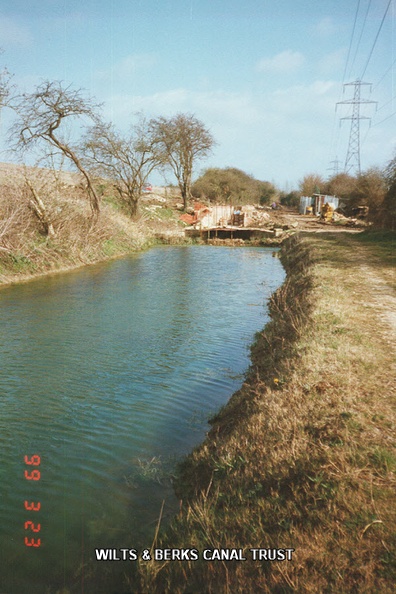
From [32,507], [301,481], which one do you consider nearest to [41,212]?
[32,507]

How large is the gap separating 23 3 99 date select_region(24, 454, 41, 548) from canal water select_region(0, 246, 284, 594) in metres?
0.01

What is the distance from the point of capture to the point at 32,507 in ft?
14.1

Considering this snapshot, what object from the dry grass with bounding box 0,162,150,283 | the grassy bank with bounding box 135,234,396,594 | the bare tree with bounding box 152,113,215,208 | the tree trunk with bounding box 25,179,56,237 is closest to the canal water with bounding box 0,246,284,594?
the grassy bank with bounding box 135,234,396,594

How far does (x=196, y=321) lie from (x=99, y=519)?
288 inches

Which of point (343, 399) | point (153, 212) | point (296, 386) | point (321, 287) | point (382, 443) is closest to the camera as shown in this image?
point (382, 443)

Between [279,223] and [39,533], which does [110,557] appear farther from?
[279,223]

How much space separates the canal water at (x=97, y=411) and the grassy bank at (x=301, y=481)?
47cm

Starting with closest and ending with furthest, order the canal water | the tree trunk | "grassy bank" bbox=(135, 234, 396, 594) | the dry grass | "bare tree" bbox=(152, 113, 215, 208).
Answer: "grassy bank" bbox=(135, 234, 396, 594) < the canal water < the dry grass < the tree trunk < "bare tree" bbox=(152, 113, 215, 208)

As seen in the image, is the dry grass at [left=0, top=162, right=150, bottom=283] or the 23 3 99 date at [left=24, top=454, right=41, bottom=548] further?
the dry grass at [left=0, top=162, right=150, bottom=283]

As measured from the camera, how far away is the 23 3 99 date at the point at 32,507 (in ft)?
12.7

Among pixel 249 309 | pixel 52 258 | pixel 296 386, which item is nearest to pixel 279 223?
pixel 52 258

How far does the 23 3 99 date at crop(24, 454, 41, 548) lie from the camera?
3.88m

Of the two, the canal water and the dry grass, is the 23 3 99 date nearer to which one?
the canal water

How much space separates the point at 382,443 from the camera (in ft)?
12.7
